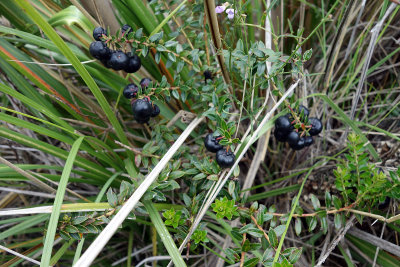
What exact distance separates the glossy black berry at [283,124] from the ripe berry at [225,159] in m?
0.30

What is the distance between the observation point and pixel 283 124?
1488 millimetres

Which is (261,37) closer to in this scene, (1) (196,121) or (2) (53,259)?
(1) (196,121)

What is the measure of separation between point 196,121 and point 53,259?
94cm

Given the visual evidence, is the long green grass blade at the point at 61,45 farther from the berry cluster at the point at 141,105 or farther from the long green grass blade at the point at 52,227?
the long green grass blade at the point at 52,227

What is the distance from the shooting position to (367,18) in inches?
82.0

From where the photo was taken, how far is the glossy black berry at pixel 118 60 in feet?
4.53

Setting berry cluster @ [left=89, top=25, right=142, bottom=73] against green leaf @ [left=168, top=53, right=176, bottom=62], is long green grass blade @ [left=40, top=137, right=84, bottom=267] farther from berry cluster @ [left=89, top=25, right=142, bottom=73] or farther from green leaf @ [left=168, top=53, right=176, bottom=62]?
green leaf @ [left=168, top=53, right=176, bottom=62]

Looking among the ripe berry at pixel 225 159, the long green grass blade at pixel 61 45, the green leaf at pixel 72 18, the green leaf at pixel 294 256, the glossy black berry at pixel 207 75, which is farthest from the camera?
the glossy black berry at pixel 207 75

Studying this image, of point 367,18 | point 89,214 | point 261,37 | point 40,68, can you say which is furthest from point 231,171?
point 367,18

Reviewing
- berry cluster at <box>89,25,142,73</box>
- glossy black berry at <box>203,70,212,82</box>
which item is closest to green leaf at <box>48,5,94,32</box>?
berry cluster at <box>89,25,142,73</box>

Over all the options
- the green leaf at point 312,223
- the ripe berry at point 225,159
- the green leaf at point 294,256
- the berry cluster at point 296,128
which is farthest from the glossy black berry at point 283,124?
the green leaf at point 294,256

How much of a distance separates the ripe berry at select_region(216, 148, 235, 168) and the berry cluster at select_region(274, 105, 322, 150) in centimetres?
31

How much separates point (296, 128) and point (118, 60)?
850 millimetres

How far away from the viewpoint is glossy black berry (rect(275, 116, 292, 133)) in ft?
4.87
